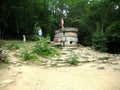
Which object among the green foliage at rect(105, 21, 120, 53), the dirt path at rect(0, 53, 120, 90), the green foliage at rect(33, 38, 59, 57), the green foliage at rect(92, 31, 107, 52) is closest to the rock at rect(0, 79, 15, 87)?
the dirt path at rect(0, 53, 120, 90)

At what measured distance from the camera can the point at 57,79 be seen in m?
7.69

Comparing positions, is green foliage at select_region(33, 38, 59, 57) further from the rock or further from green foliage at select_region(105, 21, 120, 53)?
green foliage at select_region(105, 21, 120, 53)

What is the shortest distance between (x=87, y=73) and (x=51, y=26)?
19611 millimetres

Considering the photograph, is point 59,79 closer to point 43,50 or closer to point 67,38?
point 43,50

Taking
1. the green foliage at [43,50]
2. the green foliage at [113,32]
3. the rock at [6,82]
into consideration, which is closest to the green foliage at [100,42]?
the green foliage at [113,32]

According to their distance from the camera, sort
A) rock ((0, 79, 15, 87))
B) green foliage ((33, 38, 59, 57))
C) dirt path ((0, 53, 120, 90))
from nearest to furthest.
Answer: dirt path ((0, 53, 120, 90)) < rock ((0, 79, 15, 87)) < green foliage ((33, 38, 59, 57))

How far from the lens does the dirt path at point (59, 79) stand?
6.61 meters

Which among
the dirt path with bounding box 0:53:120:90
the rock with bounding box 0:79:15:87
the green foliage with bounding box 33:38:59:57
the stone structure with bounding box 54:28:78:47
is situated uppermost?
the stone structure with bounding box 54:28:78:47

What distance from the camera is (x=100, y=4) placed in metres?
19.6

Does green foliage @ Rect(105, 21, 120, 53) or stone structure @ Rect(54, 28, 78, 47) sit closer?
stone structure @ Rect(54, 28, 78, 47)

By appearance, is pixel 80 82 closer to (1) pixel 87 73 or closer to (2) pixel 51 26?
(1) pixel 87 73

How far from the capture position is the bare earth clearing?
6.61 metres

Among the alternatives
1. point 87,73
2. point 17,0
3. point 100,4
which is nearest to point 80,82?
→ point 87,73

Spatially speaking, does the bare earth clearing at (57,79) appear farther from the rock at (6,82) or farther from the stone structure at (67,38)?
the stone structure at (67,38)
